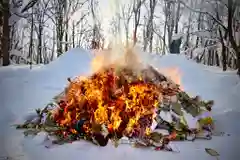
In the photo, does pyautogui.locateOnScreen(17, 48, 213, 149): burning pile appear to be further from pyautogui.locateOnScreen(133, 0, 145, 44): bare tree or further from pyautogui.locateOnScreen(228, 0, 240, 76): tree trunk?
pyautogui.locateOnScreen(228, 0, 240, 76): tree trunk

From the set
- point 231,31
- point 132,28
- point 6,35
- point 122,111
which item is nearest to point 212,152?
point 122,111

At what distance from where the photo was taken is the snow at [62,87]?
2219 mm

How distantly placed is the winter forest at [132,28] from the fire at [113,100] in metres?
0.17

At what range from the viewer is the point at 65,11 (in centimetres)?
238

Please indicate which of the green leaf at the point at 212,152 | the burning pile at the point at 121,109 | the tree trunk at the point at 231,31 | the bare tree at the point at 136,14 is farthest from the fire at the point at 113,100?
the tree trunk at the point at 231,31

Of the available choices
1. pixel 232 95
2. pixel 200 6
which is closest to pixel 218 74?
pixel 232 95

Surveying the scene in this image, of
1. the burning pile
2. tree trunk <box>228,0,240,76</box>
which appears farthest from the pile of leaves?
tree trunk <box>228,0,240,76</box>

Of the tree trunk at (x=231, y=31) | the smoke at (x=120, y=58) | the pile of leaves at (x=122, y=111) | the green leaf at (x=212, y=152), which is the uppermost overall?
the tree trunk at (x=231, y=31)

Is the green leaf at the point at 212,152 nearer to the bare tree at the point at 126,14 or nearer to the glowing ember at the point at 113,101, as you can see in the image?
the glowing ember at the point at 113,101

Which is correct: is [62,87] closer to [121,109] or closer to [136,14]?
[121,109]

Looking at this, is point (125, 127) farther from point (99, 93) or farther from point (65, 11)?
point (65, 11)

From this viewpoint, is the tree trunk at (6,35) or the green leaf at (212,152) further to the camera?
the tree trunk at (6,35)

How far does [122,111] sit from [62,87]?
14.8 inches

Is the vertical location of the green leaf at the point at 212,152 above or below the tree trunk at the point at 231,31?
below
